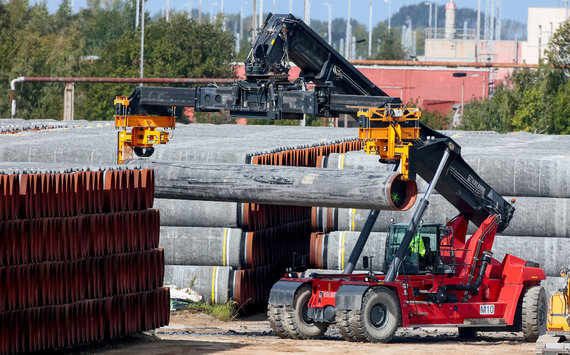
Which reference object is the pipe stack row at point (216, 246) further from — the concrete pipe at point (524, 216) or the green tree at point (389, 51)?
the green tree at point (389, 51)

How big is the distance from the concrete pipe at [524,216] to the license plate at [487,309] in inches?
131

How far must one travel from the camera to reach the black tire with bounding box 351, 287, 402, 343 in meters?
18.3

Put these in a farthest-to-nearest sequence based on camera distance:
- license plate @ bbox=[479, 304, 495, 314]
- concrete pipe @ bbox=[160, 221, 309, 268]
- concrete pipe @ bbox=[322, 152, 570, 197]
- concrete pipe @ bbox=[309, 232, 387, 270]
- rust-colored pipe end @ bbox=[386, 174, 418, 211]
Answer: concrete pipe @ bbox=[160, 221, 309, 268] < concrete pipe @ bbox=[309, 232, 387, 270] < concrete pipe @ bbox=[322, 152, 570, 197] < license plate @ bbox=[479, 304, 495, 314] < rust-colored pipe end @ bbox=[386, 174, 418, 211]

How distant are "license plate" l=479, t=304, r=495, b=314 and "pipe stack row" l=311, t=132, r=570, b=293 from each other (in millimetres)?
2990

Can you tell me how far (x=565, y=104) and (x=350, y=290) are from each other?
41200 mm

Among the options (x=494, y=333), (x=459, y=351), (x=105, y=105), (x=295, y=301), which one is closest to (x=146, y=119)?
(x=295, y=301)

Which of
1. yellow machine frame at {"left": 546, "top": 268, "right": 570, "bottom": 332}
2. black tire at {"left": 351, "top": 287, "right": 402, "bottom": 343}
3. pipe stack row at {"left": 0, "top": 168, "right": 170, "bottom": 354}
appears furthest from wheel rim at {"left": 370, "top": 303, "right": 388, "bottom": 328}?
pipe stack row at {"left": 0, "top": 168, "right": 170, "bottom": 354}

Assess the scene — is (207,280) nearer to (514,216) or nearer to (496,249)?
(496,249)

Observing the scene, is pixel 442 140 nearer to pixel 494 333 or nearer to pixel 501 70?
pixel 494 333

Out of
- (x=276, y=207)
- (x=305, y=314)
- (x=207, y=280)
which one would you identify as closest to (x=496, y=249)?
(x=276, y=207)

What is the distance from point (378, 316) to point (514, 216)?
5676 mm

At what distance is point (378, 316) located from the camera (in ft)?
61.3

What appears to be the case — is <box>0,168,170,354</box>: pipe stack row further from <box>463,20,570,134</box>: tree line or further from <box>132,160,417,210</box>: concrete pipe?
<box>463,20,570,134</box>: tree line

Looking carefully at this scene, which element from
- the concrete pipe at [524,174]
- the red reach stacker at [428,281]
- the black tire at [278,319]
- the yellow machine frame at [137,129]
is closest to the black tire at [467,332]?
the red reach stacker at [428,281]
